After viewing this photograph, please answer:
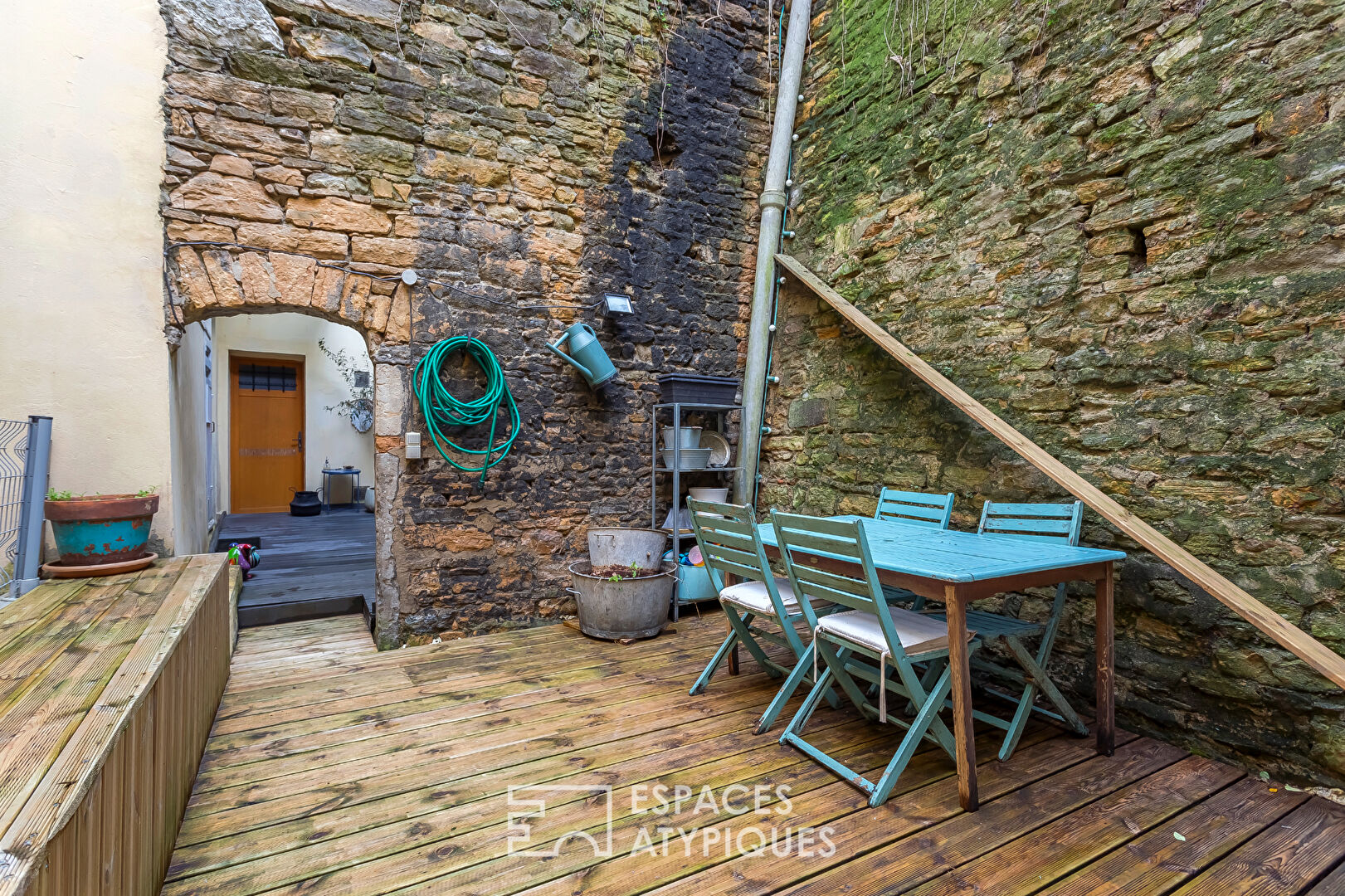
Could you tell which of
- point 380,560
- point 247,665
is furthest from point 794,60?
point 247,665

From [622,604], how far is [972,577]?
223 cm

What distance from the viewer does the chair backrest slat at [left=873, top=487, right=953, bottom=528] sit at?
10.5ft

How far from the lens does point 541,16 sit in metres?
4.00

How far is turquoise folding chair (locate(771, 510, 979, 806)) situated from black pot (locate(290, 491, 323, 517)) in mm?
7899

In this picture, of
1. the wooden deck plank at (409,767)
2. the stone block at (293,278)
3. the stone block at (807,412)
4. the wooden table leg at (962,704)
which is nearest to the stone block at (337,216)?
the stone block at (293,278)

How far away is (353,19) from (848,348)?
3.41 m

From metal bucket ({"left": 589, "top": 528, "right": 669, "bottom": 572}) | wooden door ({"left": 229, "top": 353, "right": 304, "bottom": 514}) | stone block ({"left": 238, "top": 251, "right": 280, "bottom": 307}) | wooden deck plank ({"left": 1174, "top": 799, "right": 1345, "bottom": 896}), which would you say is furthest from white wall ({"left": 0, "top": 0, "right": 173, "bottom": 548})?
wooden door ({"left": 229, "top": 353, "right": 304, "bottom": 514})

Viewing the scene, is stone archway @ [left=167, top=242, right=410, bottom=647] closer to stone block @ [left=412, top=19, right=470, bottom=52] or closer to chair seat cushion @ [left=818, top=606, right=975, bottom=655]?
stone block @ [left=412, top=19, right=470, bottom=52]

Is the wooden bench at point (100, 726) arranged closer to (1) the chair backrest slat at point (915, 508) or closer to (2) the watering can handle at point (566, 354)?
(2) the watering can handle at point (566, 354)

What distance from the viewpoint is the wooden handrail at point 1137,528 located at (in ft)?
6.70

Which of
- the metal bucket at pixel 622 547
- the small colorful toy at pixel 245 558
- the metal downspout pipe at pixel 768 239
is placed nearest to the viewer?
the metal bucket at pixel 622 547

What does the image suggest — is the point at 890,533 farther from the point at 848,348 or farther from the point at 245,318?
the point at 245,318

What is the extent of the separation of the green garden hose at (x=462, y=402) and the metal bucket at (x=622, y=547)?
32.6 inches

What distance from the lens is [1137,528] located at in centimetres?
243
